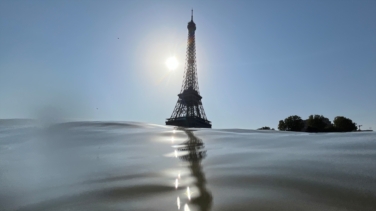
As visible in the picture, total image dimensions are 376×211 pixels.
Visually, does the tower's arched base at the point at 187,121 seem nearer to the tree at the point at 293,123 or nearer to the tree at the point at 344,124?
the tree at the point at 293,123

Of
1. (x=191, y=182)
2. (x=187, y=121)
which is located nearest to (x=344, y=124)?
(x=187, y=121)

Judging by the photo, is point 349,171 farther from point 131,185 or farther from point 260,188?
point 131,185

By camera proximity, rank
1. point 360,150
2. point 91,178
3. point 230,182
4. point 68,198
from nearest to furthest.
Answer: point 68,198, point 230,182, point 91,178, point 360,150

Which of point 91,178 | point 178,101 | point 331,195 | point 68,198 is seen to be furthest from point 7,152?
point 178,101

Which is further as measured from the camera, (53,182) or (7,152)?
(7,152)

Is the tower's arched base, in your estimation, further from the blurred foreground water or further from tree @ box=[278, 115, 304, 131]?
the blurred foreground water

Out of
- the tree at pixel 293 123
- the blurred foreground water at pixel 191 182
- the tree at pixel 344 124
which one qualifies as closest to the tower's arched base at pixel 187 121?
the tree at pixel 293 123

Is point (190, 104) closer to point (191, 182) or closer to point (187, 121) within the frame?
point (187, 121)

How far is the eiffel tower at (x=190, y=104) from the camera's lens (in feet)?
143

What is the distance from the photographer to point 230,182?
149 centimetres

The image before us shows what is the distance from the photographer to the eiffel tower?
143ft

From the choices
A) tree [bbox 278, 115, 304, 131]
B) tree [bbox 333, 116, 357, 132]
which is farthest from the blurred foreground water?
tree [bbox 333, 116, 357, 132]

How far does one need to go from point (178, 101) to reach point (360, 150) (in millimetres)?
44079

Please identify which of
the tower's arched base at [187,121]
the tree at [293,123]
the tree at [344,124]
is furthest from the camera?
the tower's arched base at [187,121]
